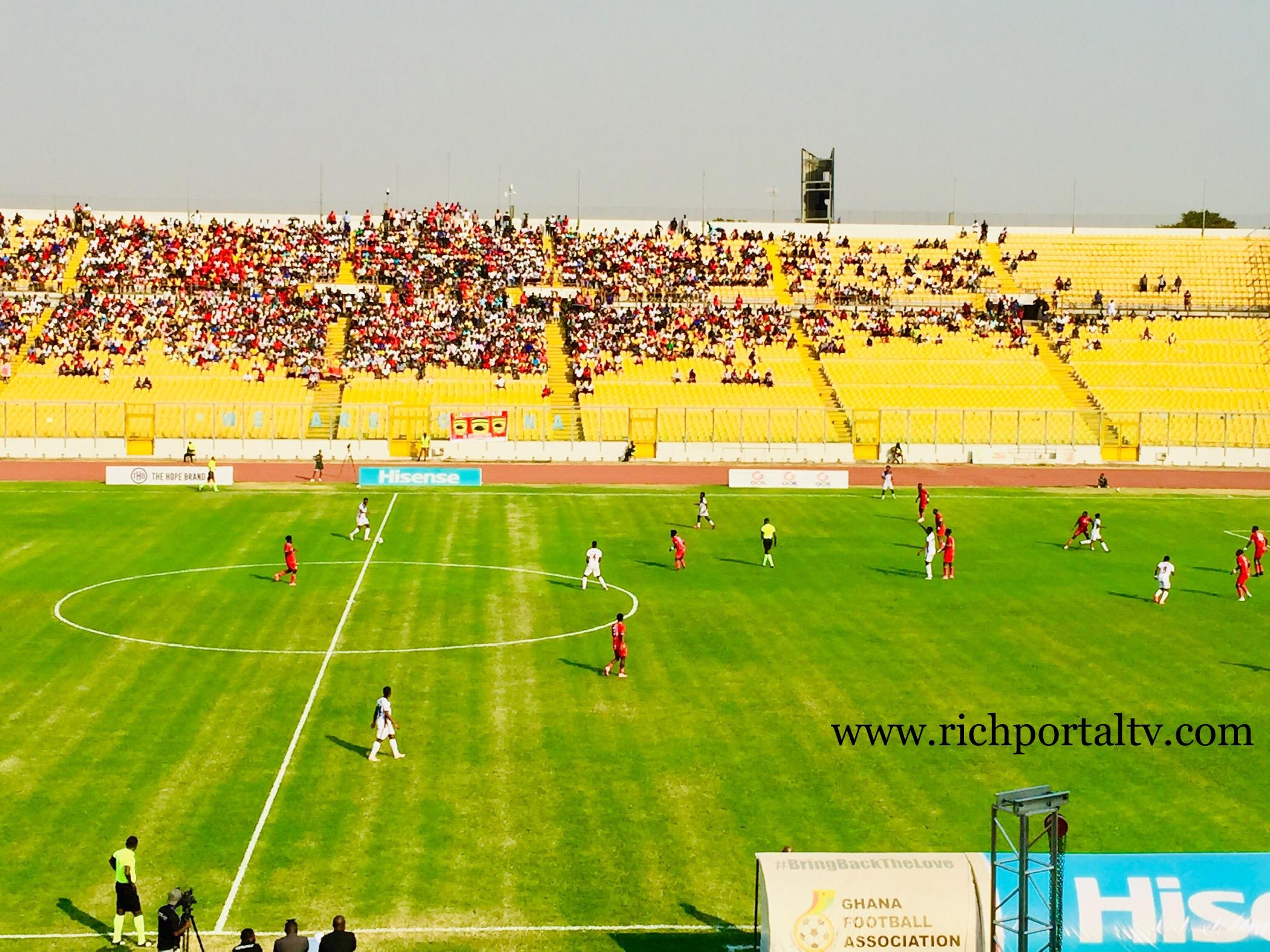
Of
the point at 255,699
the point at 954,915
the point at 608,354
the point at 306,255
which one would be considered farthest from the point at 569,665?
the point at 306,255

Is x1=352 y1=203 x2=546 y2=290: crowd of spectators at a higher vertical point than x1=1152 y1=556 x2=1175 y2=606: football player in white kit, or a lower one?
higher

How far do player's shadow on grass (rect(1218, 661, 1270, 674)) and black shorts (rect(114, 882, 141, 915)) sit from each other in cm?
2524

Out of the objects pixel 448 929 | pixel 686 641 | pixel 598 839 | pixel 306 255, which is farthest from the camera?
pixel 306 255

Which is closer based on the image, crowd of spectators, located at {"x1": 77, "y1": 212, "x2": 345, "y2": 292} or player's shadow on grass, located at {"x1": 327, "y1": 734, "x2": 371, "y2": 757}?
player's shadow on grass, located at {"x1": 327, "y1": 734, "x2": 371, "y2": 757}

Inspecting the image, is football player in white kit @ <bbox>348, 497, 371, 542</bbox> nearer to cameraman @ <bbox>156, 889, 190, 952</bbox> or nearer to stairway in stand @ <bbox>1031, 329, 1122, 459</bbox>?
cameraman @ <bbox>156, 889, 190, 952</bbox>

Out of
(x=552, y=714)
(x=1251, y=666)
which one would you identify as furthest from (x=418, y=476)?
(x=1251, y=666)

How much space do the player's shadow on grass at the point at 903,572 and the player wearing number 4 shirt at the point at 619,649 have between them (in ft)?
50.1

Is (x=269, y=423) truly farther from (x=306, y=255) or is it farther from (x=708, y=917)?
(x=708, y=917)

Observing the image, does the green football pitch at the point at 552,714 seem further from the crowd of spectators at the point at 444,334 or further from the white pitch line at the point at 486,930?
the crowd of spectators at the point at 444,334

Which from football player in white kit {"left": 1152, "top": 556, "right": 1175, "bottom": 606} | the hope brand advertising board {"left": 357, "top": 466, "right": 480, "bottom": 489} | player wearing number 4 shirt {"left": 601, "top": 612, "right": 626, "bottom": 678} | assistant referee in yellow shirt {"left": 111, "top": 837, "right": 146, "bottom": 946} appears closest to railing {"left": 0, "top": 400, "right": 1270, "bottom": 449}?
the hope brand advertising board {"left": 357, "top": 466, "right": 480, "bottom": 489}

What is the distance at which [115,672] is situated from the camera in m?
31.1

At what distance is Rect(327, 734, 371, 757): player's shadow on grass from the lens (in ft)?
85.6

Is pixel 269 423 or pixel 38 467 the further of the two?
pixel 269 423

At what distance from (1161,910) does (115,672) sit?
22.8 meters
